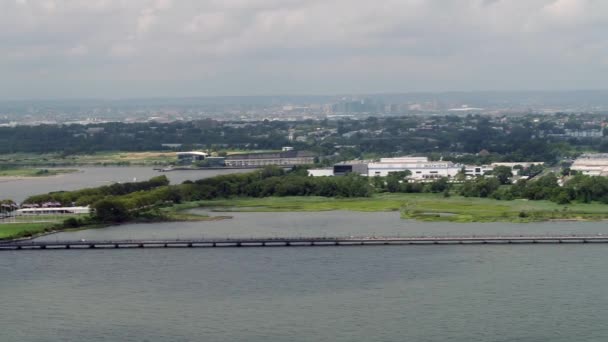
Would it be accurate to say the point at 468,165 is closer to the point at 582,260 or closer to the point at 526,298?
the point at 582,260

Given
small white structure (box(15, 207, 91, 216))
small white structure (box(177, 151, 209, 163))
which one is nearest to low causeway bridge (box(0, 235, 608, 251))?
small white structure (box(15, 207, 91, 216))

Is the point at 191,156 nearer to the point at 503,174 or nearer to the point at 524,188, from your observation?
the point at 503,174

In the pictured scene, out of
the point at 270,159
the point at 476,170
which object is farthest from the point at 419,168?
the point at 270,159

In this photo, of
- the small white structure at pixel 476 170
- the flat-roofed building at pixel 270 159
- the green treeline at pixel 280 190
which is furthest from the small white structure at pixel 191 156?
the small white structure at pixel 476 170

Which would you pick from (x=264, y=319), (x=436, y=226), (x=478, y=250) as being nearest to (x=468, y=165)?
(x=436, y=226)

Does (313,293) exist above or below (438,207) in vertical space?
below

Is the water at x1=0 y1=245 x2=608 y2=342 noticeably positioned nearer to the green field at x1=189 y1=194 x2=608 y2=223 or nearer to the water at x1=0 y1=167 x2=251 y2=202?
the green field at x1=189 y1=194 x2=608 y2=223
